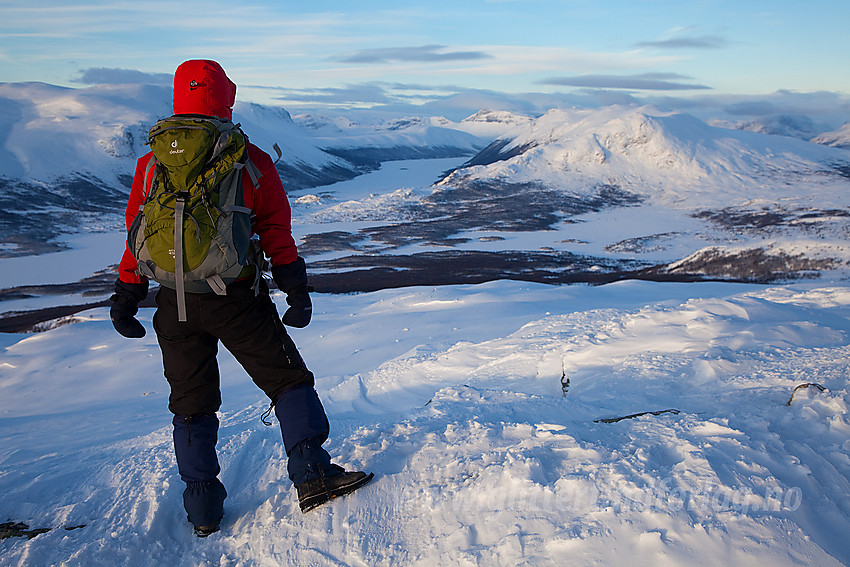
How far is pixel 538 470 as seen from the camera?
2785 mm

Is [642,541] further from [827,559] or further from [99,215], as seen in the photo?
[99,215]

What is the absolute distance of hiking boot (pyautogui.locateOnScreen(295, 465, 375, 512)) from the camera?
2.90 m

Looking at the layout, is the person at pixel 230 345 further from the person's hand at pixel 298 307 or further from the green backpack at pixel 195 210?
the green backpack at pixel 195 210

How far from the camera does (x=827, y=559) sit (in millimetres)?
2084

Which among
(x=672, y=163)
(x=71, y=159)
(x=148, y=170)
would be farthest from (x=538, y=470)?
(x=71, y=159)

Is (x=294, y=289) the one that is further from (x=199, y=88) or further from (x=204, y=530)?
(x=204, y=530)

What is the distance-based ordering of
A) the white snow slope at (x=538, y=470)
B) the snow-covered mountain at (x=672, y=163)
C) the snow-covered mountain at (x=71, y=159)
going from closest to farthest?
the white snow slope at (x=538, y=470), the snow-covered mountain at (x=71, y=159), the snow-covered mountain at (x=672, y=163)

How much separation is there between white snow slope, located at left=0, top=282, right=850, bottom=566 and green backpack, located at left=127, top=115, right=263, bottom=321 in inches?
48.2

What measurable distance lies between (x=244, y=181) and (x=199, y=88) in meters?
0.57

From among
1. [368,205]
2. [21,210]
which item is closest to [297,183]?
[368,205]

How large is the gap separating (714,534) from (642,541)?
276mm

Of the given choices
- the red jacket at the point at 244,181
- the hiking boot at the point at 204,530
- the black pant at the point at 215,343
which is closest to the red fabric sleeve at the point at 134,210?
the red jacket at the point at 244,181

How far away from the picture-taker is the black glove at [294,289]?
9.86 ft

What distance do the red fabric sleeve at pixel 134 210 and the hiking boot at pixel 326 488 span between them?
57.5 inches
